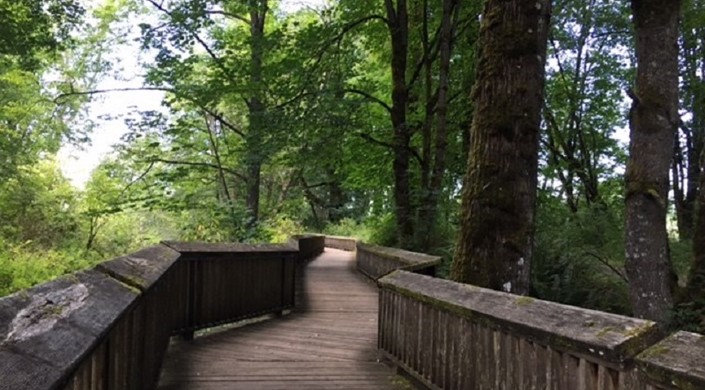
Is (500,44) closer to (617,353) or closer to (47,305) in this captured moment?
(617,353)

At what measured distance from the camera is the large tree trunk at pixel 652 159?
619 cm

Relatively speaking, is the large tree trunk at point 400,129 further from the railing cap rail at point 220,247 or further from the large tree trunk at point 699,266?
the large tree trunk at point 699,266

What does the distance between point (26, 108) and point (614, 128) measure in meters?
23.4

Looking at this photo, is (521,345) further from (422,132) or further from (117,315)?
(422,132)

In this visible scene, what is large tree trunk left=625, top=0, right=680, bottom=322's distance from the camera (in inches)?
244

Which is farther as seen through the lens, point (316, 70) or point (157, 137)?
point (157, 137)

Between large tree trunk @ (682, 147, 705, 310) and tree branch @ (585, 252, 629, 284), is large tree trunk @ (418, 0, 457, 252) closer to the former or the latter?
tree branch @ (585, 252, 629, 284)

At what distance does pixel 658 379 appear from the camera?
2.07m

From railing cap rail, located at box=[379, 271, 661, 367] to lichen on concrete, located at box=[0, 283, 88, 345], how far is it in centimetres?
220

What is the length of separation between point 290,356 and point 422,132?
10290 mm

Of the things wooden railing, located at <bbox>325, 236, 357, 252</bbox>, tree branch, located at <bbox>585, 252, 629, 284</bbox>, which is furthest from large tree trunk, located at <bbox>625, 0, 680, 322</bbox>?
wooden railing, located at <bbox>325, 236, 357, 252</bbox>

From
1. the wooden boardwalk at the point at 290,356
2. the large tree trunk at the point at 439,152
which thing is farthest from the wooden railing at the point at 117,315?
the large tree trunk at the point at 439,152

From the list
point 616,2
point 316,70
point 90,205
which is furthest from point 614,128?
point 90,205

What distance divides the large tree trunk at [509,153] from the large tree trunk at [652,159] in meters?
2.07
